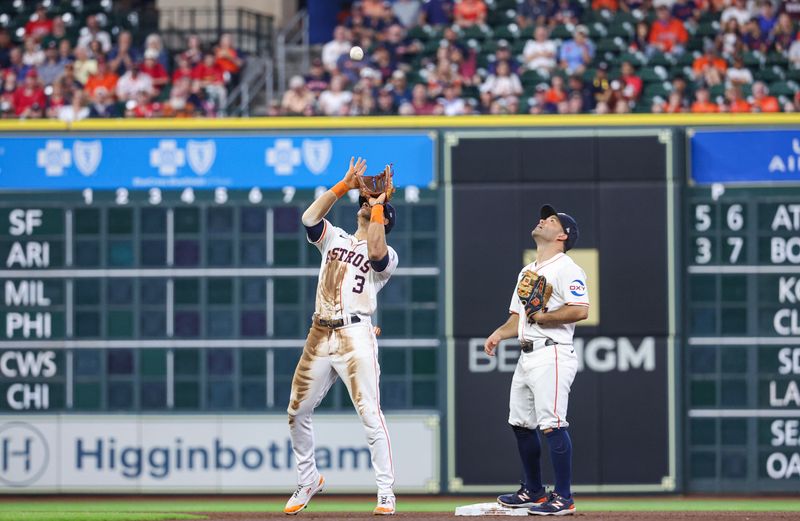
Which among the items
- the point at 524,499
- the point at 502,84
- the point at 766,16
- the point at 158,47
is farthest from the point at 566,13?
the point at 524,499

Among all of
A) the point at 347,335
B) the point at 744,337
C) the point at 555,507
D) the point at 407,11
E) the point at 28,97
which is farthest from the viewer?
the point at 407,11

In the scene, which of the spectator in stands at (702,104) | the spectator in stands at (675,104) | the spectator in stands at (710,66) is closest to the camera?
the spectator in stands at (675,104)

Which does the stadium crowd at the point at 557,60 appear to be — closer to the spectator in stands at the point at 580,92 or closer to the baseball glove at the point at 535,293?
the spectator in stands at the point at 580,92

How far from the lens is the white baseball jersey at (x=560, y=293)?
9.27 meters

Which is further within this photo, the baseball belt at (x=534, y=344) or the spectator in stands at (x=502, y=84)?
the spectator in stands at (x=502, y=84)

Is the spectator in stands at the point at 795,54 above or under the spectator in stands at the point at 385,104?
above

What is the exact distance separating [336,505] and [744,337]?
11.7 ft

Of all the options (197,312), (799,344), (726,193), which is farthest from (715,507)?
(197,312)

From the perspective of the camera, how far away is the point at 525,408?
938cm

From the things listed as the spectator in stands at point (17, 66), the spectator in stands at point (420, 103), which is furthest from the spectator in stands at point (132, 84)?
the spectator in stands at point (420, 103)

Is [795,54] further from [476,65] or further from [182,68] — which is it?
[182,68]

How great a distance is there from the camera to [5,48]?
1769 centimetres

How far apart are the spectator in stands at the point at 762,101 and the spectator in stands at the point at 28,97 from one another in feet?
23.9

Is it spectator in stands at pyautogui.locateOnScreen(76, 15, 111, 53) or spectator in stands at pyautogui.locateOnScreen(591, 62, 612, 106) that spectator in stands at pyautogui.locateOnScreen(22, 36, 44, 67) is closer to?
spectator in stands at pyautogui.locateOnScreen(76, 15, 111, 53)
